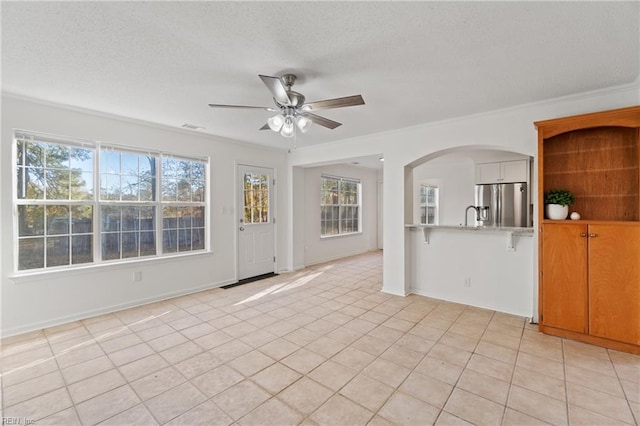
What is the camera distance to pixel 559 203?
9.96 feet

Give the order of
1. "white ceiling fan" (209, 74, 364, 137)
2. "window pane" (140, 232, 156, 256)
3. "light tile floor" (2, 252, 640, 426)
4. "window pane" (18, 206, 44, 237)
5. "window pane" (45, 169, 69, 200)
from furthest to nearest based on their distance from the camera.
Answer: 1. "window pane" (140, 232, 156, 256)
2. "window pane" (45, 169, 69, 200)
3. "window pane" (18, 206, 44, 237)
4. "white ceiling fan" (209, 74, 364, 137)
5. "light tile floor" (2, 252, 640, 426)

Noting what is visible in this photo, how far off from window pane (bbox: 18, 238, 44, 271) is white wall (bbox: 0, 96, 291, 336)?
0.30 feet

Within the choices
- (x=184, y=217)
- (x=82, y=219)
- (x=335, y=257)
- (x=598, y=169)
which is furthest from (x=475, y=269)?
(x=82, y=219)

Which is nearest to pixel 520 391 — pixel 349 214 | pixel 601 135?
pixel 601 135

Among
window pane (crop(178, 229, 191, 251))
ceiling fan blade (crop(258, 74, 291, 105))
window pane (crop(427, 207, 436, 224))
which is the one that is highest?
ceiling fan blade (crop(258, 74, 291, 105))

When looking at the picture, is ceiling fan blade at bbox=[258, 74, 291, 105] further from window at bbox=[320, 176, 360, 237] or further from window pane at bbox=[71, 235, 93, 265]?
window at bbox=[320, 176, 360, 237]

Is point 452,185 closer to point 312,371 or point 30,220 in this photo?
point 312,371

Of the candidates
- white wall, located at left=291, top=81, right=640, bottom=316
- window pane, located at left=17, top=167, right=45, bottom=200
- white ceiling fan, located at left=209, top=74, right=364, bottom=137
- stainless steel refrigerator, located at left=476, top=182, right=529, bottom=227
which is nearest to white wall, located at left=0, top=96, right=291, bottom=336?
window pane, located at left=17, top=167, right=45, bottom=200

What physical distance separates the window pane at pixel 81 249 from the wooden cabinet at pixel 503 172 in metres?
6.60

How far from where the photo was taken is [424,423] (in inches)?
70.4

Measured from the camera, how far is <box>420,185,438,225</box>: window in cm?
716

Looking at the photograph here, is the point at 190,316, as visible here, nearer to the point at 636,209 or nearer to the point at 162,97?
the point at 162,97

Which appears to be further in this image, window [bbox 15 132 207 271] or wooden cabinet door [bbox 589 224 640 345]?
window [bbox 15 132 207 271]

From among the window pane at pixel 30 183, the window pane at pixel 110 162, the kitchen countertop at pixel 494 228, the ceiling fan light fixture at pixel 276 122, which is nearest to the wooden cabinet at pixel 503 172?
the kitchen countertop at pixel 494 228
